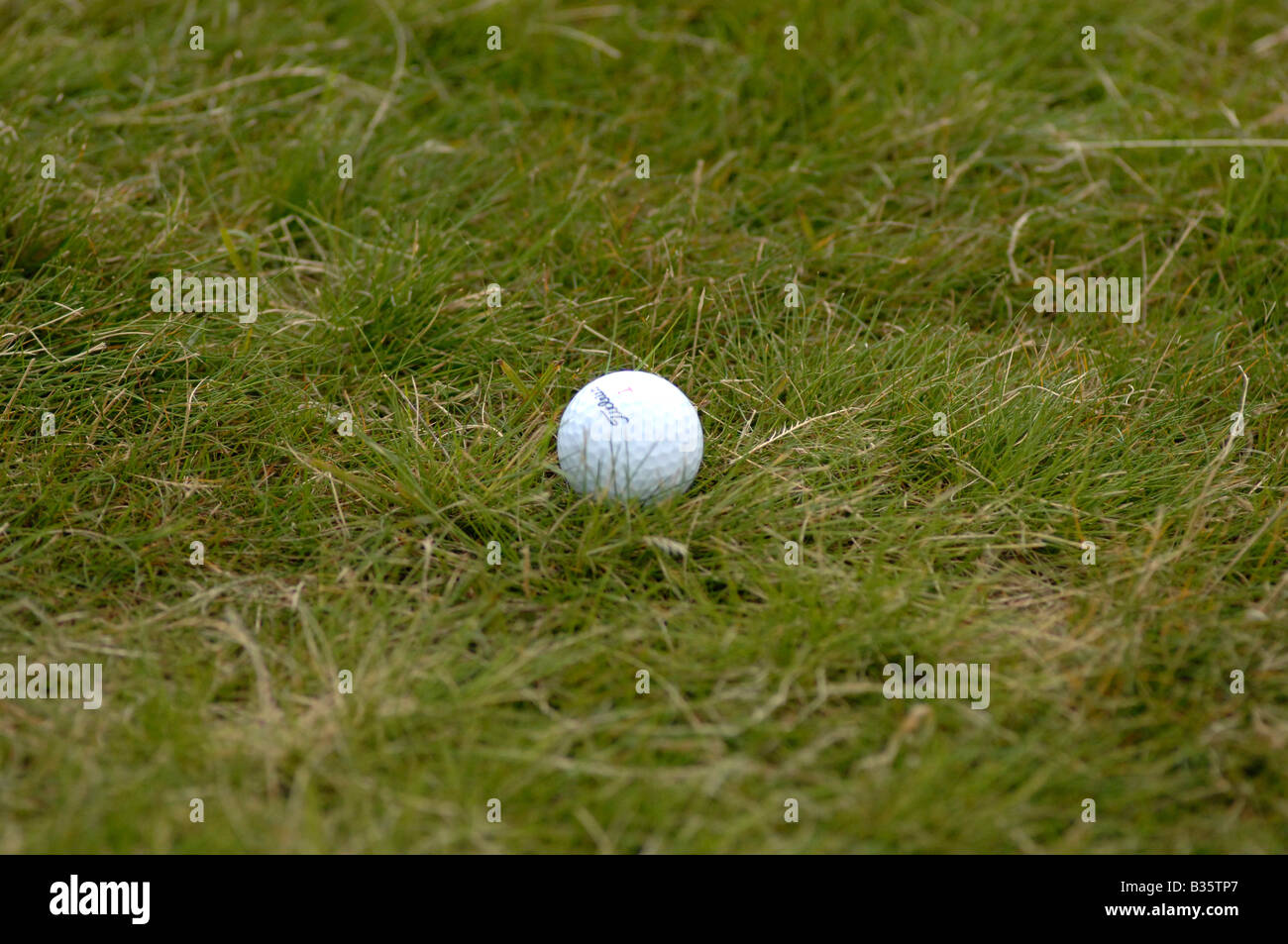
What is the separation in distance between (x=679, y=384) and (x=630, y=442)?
0.76 meters

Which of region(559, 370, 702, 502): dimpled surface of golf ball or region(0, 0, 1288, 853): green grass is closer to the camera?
region(0, 0, 1288, 853): green grass

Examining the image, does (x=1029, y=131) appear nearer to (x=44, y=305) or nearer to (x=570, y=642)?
(x=570, y=642)

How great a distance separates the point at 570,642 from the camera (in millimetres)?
3070

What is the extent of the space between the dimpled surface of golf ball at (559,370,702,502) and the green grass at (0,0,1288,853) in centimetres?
10

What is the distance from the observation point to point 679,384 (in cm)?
404

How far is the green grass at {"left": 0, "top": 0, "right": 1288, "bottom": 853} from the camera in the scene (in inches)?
109

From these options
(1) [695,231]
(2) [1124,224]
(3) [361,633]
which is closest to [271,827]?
(3) [361,633]

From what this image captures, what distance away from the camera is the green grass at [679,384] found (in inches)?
109

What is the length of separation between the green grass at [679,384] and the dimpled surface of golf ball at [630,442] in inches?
4.0

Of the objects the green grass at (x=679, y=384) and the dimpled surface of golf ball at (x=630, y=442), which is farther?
the dimpled surface of golf ball at (x=630, y=442)

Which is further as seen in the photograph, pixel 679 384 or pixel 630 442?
pixel 679 384

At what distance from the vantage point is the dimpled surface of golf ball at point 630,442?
334 cm

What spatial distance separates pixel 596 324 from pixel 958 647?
6.30 ft

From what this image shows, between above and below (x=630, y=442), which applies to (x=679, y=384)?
above
